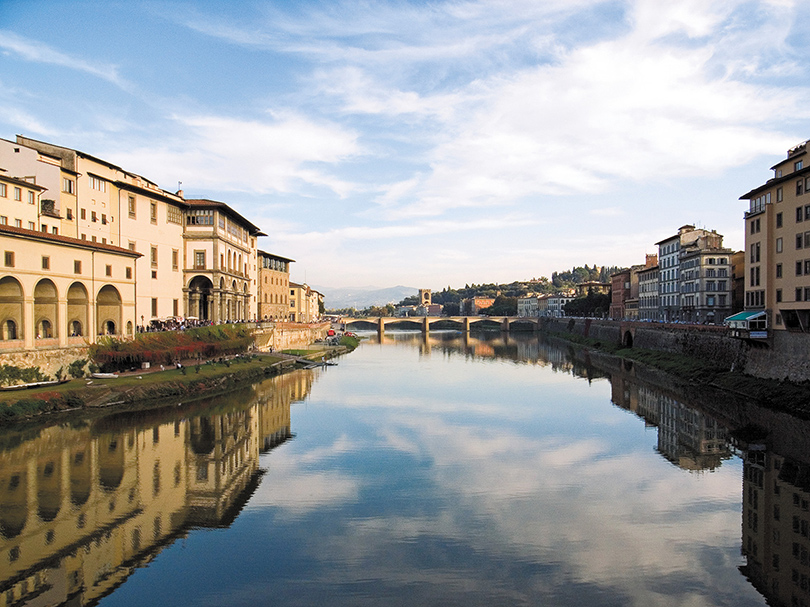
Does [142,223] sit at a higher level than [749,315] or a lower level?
higher

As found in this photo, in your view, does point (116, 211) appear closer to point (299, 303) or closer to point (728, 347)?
point (728, 347)

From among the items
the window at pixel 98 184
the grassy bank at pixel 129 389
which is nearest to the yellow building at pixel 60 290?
the grassy bank at pixel 129 389

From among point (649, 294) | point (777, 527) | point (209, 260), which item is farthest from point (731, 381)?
point (649, 294)

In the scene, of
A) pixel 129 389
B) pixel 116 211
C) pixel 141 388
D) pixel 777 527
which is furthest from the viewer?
pixel 116 211

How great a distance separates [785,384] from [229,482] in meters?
27.5

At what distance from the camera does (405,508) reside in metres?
15.8

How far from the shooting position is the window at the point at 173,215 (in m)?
46.3

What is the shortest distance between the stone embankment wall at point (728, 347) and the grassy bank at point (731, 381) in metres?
0.54

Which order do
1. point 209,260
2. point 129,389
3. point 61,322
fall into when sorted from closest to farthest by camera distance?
point 61,322, point 129,389, point 209,260

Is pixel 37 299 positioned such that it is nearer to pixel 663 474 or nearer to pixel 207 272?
pixel 207 272

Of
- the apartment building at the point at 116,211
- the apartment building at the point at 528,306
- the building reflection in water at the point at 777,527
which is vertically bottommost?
the building reflection in water at the point at 777,527

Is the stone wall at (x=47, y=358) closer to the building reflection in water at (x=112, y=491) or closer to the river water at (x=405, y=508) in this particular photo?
the river water at (x=405, y=508)

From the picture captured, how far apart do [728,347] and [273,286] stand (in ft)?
180

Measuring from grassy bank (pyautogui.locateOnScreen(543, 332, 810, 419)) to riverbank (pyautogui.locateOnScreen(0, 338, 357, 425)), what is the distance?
1203 inches
